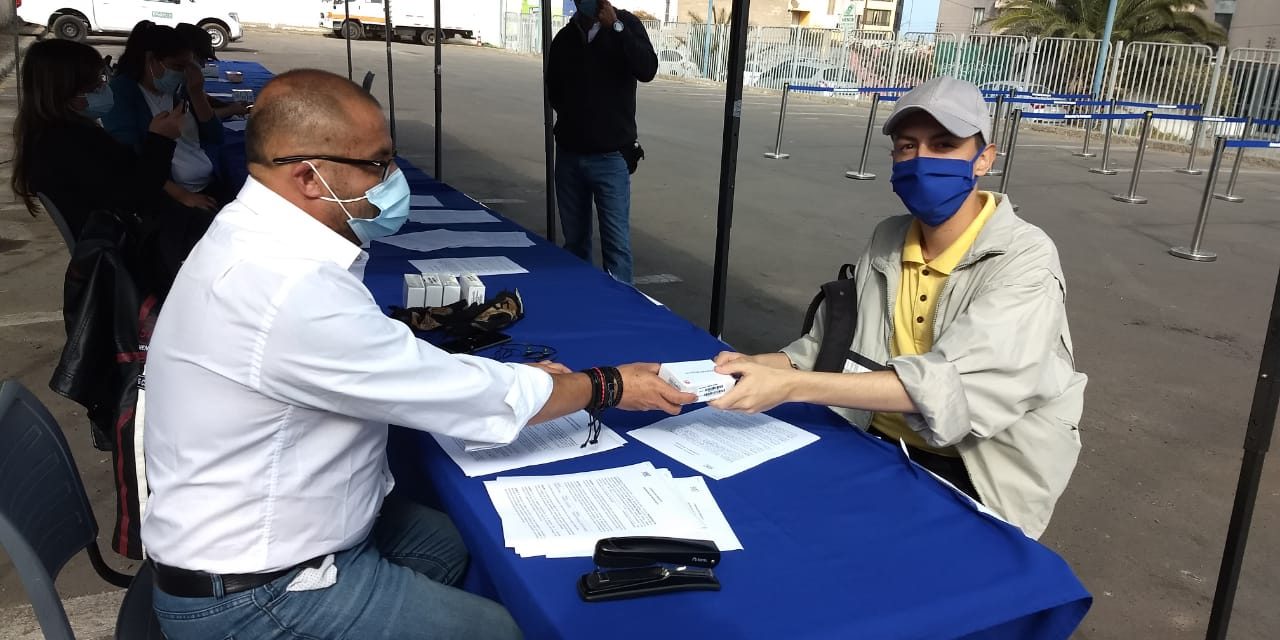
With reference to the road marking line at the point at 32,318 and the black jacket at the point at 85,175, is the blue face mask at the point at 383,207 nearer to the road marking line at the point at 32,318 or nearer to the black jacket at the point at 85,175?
the black jacket at the point at 85,175

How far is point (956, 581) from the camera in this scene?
139cm

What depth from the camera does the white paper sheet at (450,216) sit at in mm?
3957

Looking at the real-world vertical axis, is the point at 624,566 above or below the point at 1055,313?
below

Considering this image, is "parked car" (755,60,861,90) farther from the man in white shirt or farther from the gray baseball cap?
the man in white shirt

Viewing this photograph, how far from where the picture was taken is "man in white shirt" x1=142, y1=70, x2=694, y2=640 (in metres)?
1.31

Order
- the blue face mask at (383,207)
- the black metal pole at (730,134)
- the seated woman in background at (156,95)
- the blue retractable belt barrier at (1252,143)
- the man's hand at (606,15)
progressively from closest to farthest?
the blue face mask at (383,207), the black metal pole at (730,134), the man's hand at (606,15), the seated woman in background at (156,95), the blue retractable belt barrier at (1252,143)

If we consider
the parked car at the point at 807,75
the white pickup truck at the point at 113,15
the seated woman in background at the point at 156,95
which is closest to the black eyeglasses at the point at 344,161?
the seated woman in background at the point at 156,95

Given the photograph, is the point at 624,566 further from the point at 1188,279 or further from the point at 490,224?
the point at 1188,279

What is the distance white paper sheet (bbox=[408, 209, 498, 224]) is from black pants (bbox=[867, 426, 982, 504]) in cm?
256

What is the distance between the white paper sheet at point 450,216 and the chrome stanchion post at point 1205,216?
6.23 m

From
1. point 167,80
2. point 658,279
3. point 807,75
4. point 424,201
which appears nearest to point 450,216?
point 424,201

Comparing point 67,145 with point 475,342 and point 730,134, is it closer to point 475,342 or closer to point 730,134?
point 475,342

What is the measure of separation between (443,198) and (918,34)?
17981mm

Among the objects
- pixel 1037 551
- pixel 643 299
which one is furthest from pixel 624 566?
pixel 643 299
